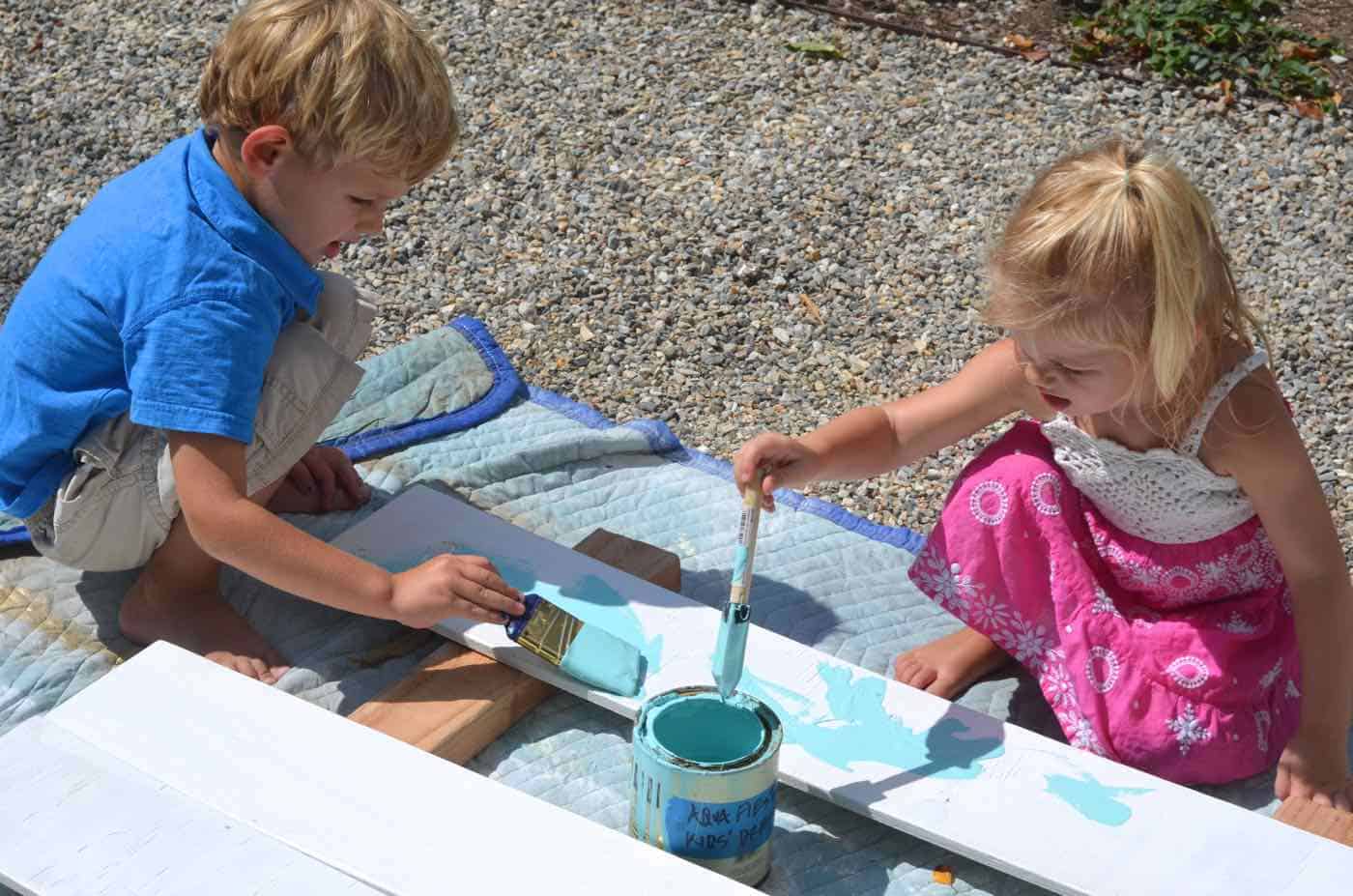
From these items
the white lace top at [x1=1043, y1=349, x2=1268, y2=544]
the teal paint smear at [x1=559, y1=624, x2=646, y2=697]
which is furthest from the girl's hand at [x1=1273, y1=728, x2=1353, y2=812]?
the teal paint smear at [x1=559, y1=624, x2=646, y2=697]

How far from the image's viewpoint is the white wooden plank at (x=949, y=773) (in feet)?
5.78

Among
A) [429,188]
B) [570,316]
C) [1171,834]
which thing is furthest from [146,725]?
[429,188]

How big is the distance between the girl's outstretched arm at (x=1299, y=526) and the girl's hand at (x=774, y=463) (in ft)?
1.66

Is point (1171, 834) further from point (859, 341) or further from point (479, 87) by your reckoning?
point (479, 87)

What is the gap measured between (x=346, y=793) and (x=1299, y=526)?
119 cm

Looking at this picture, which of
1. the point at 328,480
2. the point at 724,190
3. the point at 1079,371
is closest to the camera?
the point at 1079,371

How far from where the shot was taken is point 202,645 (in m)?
2.13

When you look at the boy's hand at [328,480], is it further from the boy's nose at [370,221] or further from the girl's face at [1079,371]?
the girl's face at [1079,371]

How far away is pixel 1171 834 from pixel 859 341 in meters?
1.46

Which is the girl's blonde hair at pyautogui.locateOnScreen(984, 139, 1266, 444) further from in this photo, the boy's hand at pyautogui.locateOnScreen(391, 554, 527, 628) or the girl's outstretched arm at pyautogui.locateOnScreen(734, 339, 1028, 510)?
the boy's hand at pyautogui.locateOnScreen(391, 554, 527, 628)

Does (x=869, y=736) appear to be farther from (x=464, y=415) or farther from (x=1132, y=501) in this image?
(x=464, y=415)

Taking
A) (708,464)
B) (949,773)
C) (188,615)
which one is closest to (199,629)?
(188,615)

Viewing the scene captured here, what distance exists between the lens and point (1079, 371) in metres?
1.82

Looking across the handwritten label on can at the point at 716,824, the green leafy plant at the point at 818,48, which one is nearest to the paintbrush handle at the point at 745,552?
the handwritten label on can at the point at 716,824
